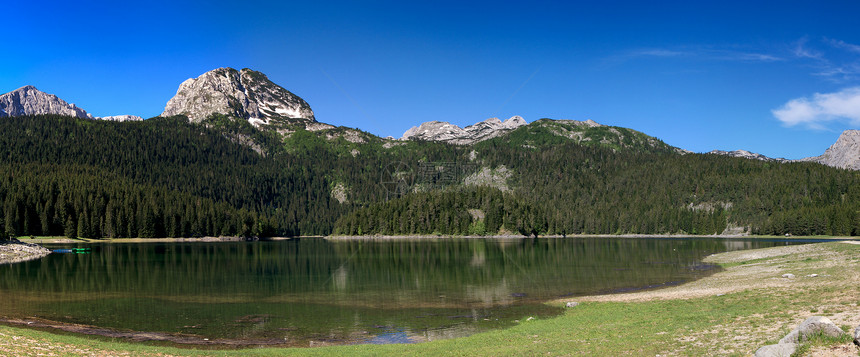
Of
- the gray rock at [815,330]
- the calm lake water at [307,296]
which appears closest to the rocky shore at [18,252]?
the calm lake water at [307,296]

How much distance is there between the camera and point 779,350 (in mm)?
18875

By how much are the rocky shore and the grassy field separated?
8828 centimetres

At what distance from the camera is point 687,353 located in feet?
76.2

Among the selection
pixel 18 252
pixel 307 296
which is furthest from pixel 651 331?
pixel 18 252

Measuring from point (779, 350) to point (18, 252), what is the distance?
13304 centimetres

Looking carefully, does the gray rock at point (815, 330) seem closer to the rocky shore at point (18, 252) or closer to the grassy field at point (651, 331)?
the grassy field at point (651, 331)

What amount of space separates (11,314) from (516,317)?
130 ft

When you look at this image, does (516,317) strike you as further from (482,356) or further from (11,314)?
(11,314)

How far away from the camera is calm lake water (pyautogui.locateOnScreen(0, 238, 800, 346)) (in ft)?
126

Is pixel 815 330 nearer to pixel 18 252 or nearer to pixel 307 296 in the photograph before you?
pixel 307 296

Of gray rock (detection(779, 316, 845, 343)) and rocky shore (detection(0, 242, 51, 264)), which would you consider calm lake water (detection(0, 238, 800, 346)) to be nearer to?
rocky shore (detection(0, 242, 51, 264))

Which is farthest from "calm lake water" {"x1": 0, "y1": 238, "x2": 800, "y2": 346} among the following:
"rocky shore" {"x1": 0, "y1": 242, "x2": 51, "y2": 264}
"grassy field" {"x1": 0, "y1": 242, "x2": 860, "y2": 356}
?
"rocky shore" {"x1": 0, "y1": 242, "x2": 51, "y2": 264}

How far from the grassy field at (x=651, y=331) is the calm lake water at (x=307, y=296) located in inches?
177

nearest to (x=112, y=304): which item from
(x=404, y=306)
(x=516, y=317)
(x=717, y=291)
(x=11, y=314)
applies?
(x=11, y=314)
